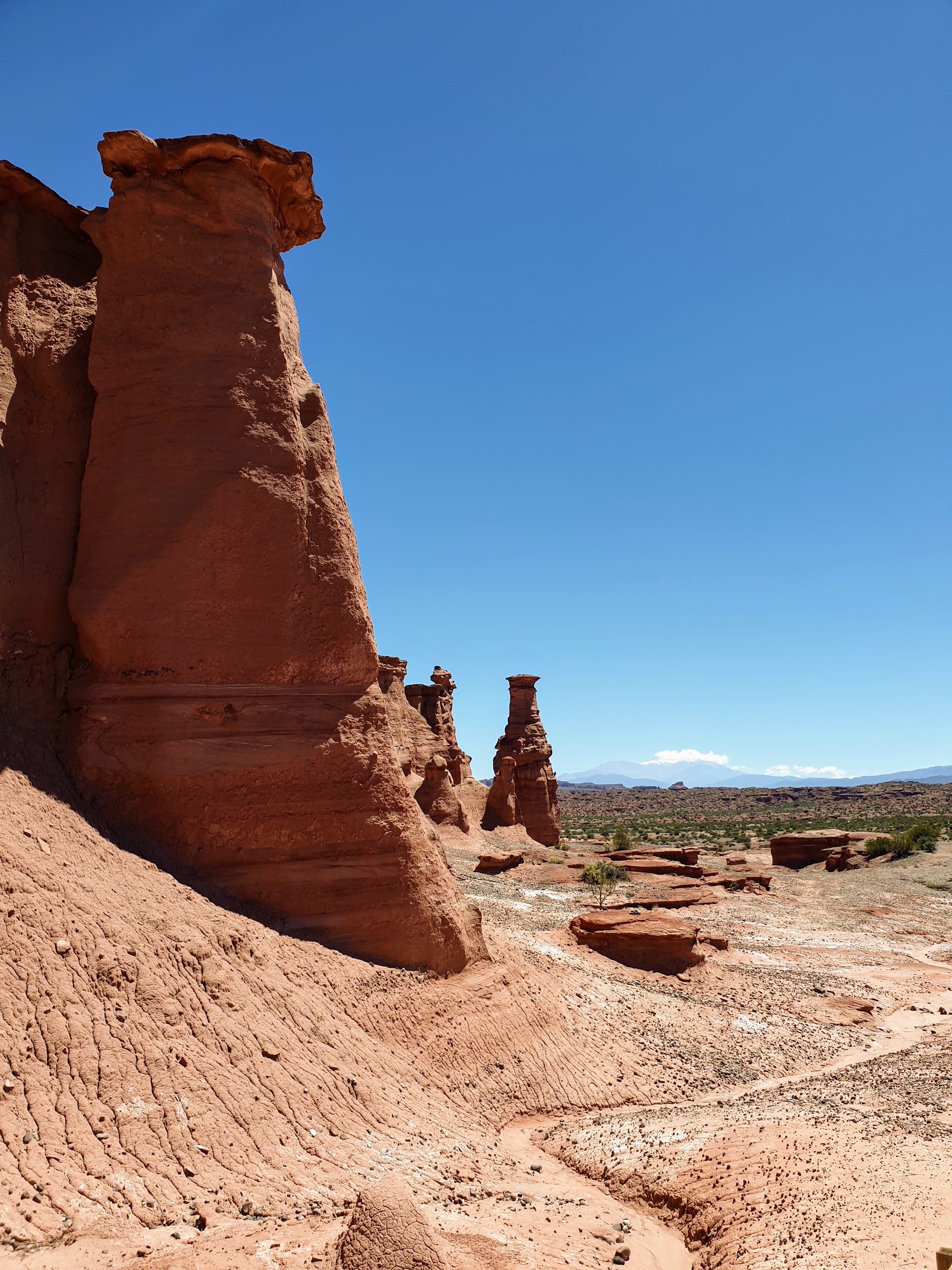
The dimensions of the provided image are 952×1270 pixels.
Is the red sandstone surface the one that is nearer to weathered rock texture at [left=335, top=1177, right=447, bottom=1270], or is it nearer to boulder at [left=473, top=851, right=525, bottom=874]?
weathered rock texture at [left=335, top=1177, right=447, bottom=1270]

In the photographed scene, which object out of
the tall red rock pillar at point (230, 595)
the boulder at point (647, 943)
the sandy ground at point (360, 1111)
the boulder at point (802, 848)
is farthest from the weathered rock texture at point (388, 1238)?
the boulder at point (802, 848)

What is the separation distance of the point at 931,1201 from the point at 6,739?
851 cm

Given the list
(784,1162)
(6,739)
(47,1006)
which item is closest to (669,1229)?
(784,1162)

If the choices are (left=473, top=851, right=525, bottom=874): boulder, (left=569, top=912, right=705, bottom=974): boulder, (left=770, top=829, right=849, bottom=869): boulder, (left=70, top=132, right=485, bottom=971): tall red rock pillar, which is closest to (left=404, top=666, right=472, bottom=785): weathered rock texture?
(left=473, top=851, right=525, bottom=874): boulder

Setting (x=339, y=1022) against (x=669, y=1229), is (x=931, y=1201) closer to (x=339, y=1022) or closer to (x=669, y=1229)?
(x=669, y=1229)

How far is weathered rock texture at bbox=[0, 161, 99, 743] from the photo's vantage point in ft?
26.9

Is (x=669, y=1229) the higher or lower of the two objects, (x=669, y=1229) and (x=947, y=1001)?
the higher

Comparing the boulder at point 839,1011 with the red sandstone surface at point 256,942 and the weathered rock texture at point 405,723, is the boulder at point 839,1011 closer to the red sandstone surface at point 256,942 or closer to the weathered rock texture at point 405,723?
the red sandstone surface at point 256,942

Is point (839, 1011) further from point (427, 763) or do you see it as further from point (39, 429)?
point (427, 763)

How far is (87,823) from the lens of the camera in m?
7.50

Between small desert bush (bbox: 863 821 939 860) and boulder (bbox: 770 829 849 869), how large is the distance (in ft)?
5.28

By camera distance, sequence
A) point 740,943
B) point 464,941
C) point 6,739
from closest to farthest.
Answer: point 6,739
point 464,941
point 740,943

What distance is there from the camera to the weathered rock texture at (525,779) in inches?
1623

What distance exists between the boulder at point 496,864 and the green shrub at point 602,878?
2.66m
